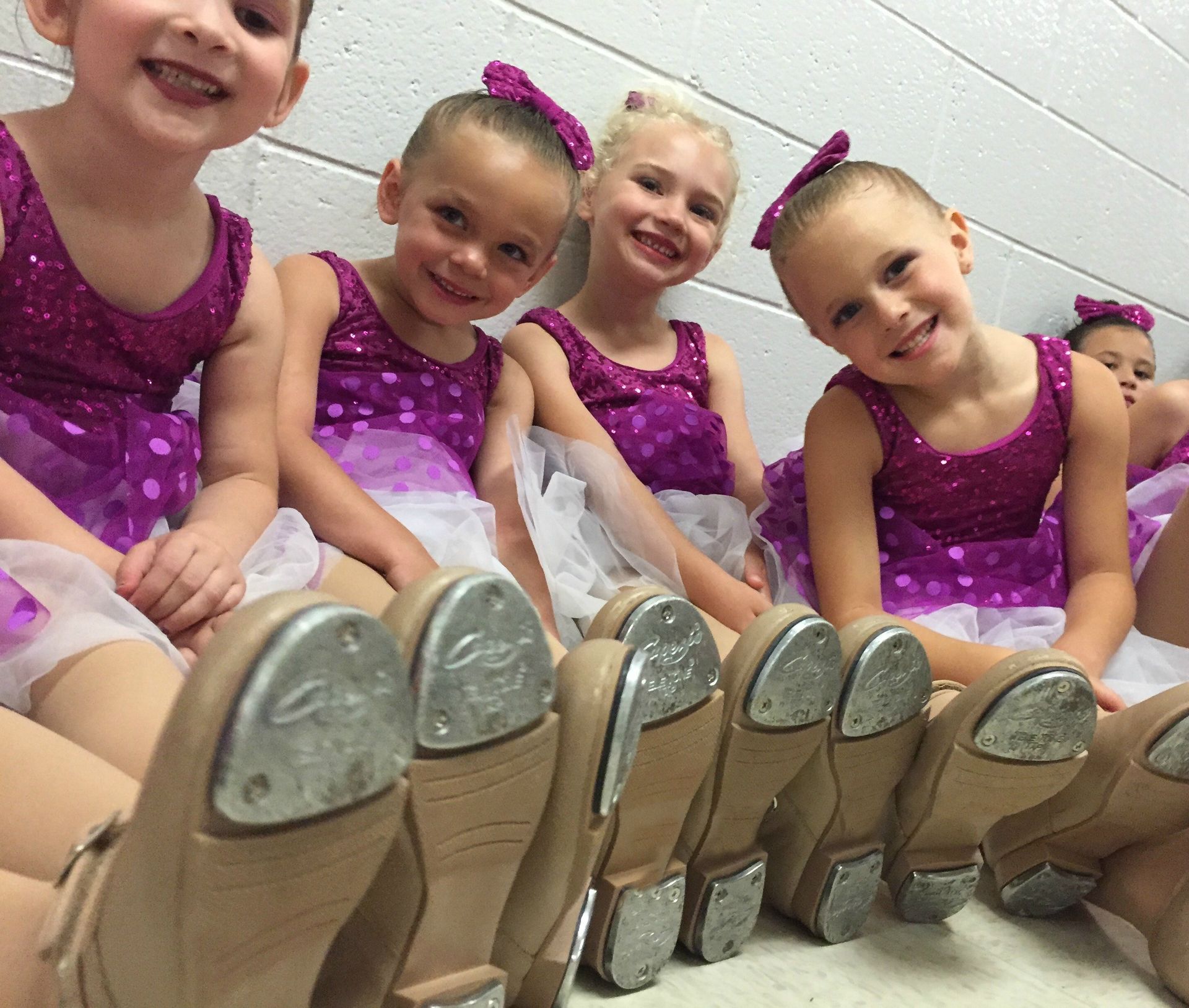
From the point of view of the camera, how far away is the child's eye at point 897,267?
1.09 m

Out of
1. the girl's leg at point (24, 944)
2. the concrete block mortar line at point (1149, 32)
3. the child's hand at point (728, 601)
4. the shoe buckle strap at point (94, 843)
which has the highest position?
the concrete block mortar line at point (1149, 32)

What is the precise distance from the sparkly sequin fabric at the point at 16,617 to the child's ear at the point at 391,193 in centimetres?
62

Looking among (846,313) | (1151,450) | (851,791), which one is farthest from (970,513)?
(1151,450)

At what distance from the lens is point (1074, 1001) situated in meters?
0.78

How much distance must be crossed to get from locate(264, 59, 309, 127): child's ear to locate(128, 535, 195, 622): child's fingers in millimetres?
368

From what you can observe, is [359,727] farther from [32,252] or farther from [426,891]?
[32,252]

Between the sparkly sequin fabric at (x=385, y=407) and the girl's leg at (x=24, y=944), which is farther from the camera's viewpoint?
the sparkly sequin fabric at (x=385, y=407)

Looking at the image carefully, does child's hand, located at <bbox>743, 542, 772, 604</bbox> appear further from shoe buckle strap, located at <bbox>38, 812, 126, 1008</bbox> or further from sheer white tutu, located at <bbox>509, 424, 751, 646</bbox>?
shoe buckle strap, located at <bbox>38, 812, 126, 1008</bbox>

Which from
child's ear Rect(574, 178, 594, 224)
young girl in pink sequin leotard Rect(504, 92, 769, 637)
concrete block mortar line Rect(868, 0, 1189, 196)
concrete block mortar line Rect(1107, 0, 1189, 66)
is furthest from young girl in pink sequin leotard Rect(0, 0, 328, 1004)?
concrete block mortar line Rect(1107, 0, 1189, 66)

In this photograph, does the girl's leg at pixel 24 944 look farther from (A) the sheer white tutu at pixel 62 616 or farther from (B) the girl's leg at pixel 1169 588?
(B) the girl's leg at pixel 1169 588

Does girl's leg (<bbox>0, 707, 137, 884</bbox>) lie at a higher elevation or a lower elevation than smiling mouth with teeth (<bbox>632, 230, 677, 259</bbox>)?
lower

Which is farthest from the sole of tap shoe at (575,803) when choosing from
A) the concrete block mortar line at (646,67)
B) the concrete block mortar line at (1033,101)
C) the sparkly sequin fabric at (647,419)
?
the concrete block mortar line at (1033,101)

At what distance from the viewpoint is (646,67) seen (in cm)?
138

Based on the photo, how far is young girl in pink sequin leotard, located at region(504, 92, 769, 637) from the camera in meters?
Result: 1.10
